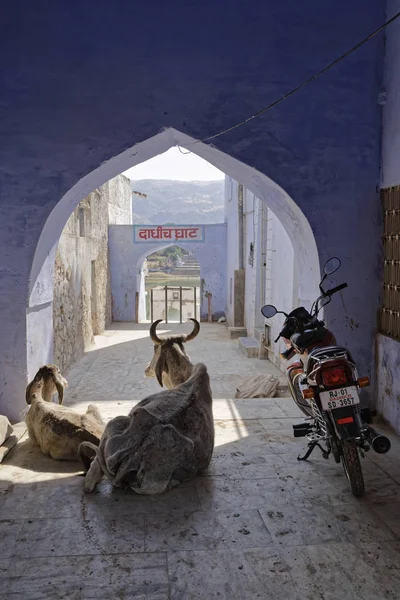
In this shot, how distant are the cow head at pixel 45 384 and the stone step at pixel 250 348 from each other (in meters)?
8.06

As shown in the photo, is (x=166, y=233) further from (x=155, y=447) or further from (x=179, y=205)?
(x=179, y=205)

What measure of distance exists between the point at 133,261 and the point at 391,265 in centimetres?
1581

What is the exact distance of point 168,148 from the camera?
6.35 meters

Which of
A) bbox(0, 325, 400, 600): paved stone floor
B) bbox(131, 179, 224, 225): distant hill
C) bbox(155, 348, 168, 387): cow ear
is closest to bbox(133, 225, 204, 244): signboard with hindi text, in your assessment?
bbox(155, 348, 168, 387): cow ear

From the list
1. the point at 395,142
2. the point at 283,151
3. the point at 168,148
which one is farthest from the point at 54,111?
the point at 395,142

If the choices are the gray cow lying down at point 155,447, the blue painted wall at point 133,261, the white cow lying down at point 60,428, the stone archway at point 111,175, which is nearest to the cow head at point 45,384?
the white cow lying down at point 60,428

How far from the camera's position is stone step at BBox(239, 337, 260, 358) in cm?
1345

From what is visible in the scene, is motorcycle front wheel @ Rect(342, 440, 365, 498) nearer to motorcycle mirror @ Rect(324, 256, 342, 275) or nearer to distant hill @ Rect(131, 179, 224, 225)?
motorcycle mirror @ Rect(324, 256, 342, 275)

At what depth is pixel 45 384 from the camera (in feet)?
18.6

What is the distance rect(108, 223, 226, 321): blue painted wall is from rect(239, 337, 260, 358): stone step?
6.80 m

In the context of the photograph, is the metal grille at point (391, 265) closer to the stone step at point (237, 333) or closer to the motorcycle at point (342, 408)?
the motorcycle at point (342, 408)

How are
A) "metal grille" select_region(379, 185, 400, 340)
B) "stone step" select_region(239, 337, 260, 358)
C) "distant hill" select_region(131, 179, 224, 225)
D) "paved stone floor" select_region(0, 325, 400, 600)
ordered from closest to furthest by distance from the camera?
"paved stone floor" select_region(0, 325, 400, 600)
"metal grille" select_region(379, 185, 400, 340)
"stone step" select_region(239, 337, 260, 358)
"distant hill" select_region(131, 179, 224, 225)

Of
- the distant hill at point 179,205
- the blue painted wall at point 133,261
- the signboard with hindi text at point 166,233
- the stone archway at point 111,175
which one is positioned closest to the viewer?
the stone archway at point 111,175

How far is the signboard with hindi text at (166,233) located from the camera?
2073cm
